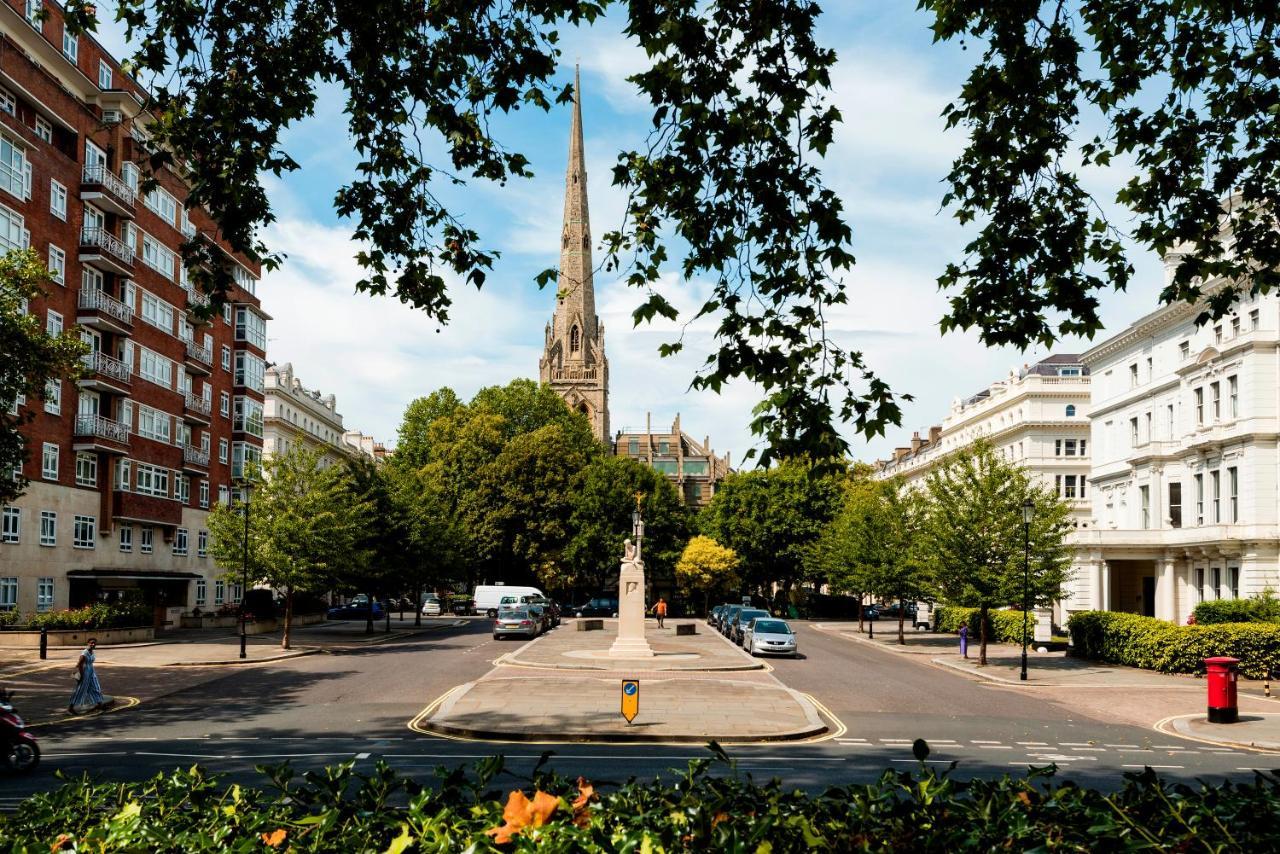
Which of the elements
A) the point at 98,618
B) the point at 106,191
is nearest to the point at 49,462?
the point at 98,618

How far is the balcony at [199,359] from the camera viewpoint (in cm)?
5866

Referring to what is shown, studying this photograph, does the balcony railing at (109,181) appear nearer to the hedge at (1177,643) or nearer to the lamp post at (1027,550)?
the lamp post at (1027,550)

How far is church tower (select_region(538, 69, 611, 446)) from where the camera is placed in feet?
465

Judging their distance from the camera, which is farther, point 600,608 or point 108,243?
point 600,608

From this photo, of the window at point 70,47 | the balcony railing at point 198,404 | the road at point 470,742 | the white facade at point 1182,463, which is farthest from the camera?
the balcony railing at point 198,404

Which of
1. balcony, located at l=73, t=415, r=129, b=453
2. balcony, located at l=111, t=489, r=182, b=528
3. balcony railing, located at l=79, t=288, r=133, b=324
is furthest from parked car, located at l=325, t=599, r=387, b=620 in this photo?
balcony railing, located at l=79, t=288, r=133, b=324

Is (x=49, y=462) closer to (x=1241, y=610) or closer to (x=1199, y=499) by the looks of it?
(x=1241, y=610)

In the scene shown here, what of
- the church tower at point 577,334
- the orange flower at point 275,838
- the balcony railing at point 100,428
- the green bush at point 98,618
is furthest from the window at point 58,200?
the church tower at point 577,334

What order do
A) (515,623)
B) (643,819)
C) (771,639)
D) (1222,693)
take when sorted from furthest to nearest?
(515,623), (771,639), (1222,693), (643,819)

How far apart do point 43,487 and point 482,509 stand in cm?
4000

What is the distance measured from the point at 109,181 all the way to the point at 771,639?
120 ft

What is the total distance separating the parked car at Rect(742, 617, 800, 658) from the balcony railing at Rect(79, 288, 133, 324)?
32.1m

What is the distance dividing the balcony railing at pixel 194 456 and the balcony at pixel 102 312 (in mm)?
9419

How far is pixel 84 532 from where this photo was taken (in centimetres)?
4838
